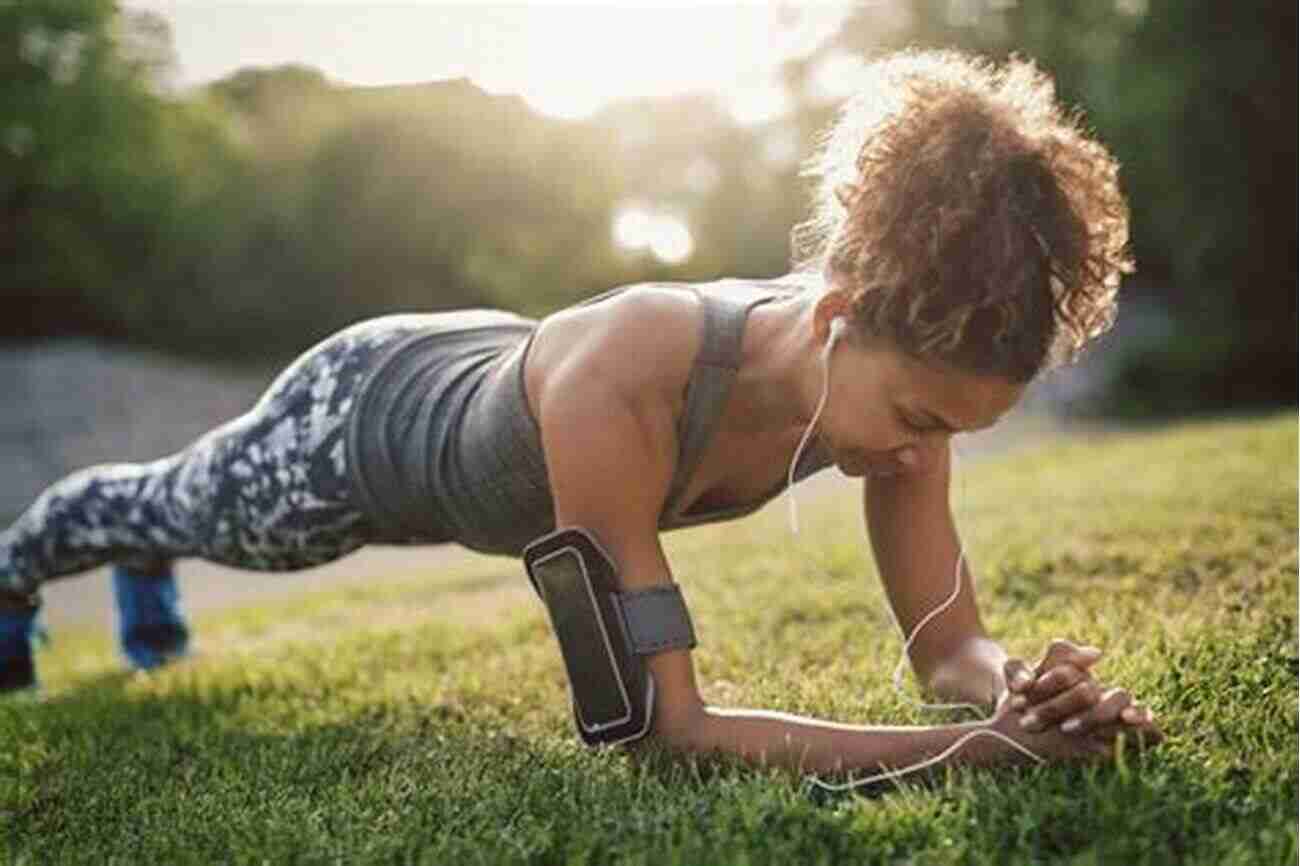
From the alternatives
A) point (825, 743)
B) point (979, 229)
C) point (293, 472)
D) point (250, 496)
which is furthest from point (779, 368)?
point (250, 496)

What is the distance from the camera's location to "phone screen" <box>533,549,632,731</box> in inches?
96.1

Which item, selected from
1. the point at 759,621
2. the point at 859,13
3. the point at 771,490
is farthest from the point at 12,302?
the point at 771,490

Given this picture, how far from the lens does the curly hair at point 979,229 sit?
7.39 feet

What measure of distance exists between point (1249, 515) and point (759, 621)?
169 centimetres

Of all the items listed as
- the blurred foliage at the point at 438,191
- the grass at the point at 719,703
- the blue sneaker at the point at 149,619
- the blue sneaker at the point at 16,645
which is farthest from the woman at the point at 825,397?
the blurred foliage at the point at 438,191

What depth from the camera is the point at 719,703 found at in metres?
3.15

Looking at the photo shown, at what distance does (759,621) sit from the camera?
426 cm

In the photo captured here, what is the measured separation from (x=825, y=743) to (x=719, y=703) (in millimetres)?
815

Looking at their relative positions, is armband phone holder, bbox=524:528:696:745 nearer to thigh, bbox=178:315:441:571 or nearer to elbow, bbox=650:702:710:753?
elbow, bbox=650:702:710:753

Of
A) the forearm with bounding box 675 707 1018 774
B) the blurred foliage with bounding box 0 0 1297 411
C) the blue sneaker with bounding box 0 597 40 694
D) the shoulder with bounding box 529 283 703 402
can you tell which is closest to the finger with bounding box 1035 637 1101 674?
the forearm with bounding box 675 707 1018 774

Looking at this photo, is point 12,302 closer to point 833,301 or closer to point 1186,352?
point 1186,352

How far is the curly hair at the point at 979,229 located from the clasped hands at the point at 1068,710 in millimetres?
390

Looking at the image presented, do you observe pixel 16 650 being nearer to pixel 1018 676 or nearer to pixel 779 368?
pixel 779 368

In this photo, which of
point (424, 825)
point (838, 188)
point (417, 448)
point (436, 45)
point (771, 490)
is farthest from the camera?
point (436, 45)
